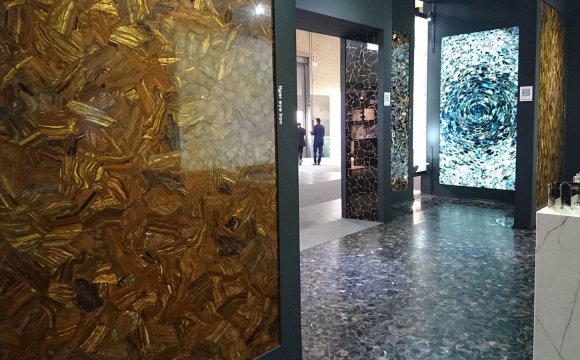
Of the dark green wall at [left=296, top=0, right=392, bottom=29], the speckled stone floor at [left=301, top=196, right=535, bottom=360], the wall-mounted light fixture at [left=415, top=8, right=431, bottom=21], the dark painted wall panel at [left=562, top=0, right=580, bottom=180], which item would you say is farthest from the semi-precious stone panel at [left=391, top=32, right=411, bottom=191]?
the dark painted wall panel at [left=562, top=0, right=580, bottom=180]

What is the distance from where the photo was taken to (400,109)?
25.2 feet

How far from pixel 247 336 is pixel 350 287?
70.6 inches

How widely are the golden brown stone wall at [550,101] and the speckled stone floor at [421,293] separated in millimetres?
1019

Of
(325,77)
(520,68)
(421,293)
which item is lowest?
(421,293)

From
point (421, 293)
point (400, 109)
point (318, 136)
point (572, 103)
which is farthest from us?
point (318, 136)

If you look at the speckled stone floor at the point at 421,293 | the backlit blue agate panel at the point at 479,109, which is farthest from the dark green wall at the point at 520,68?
the speckled stone floor at the point at 421,293

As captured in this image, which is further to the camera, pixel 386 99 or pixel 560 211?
pixel 386 99

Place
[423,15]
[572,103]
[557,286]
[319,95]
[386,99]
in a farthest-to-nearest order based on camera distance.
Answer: [319,95] → [423,15] → [572,103] → [386,99] → [557,286]

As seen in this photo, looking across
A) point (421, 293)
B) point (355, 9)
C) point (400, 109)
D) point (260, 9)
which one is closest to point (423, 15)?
point (400, 109)

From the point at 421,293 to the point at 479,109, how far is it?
4972mm

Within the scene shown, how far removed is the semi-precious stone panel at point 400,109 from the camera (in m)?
7.57

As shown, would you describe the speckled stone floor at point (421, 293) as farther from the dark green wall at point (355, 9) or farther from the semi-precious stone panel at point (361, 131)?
the dark green wall at point (355, 9)

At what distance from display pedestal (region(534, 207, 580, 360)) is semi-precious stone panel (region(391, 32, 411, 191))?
5412 mm

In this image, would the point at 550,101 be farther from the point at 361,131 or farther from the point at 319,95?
the point at 319,95
